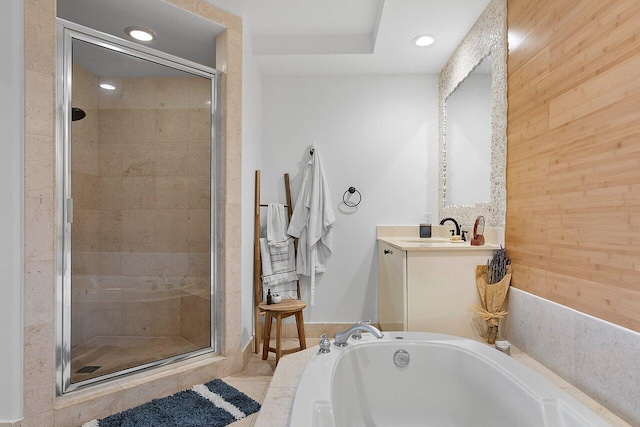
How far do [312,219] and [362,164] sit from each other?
26.3 inches

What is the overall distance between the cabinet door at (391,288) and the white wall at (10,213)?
184cm

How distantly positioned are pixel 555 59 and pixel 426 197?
168cm

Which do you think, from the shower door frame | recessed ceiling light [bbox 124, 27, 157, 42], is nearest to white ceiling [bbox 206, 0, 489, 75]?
recessed ceiling light [bbox 124, 27, 157, 42]

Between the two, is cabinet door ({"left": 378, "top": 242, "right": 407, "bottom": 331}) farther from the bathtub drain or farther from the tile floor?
the tile floor

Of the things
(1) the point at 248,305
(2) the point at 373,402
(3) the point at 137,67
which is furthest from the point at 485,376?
(3) the point at 137,67

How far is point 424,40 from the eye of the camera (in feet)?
8.35

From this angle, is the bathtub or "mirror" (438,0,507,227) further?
"mirror" (438,0,507,227)

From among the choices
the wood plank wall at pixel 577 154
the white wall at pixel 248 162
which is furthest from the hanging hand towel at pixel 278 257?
the wood plank wall at pixel 577 154

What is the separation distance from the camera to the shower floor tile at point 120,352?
1817 millimetres

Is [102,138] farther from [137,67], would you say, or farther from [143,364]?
[143,364]

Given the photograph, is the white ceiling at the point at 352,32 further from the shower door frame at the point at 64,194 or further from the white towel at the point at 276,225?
the white towel at the point at 276,225

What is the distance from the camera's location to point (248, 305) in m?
2.69

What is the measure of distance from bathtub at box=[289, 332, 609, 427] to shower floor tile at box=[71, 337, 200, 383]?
3.70 ft

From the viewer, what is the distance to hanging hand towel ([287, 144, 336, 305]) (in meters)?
2.95
